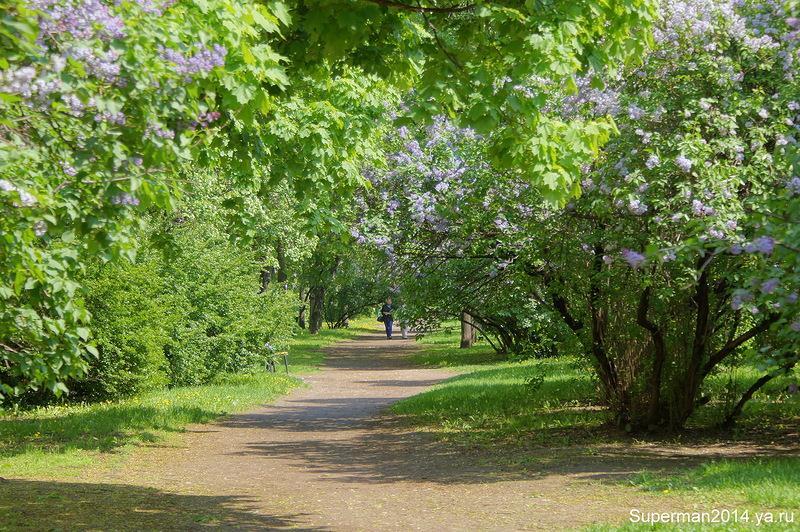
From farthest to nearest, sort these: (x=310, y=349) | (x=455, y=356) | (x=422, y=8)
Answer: (x=310, y=349) → (x=455, y=356) → (x=422, y=8)

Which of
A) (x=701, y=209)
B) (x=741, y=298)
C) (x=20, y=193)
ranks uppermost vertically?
(x=701, y=209)

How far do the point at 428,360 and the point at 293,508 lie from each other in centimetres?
2313

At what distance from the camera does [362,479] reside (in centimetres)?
1035

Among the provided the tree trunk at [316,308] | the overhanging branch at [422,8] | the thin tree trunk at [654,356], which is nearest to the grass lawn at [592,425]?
the thin tree trunk at [654,356]

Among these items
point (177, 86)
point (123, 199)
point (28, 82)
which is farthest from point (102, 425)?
point (28, 82)

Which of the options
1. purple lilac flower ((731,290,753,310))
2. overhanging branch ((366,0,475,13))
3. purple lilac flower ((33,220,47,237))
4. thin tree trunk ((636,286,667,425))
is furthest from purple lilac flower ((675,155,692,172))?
purple lilac flower ((33,220,47,237))

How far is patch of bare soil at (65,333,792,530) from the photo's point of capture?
26.0 ft

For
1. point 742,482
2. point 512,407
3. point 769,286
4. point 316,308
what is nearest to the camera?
point 769,286

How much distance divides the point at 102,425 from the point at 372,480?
5221 mm

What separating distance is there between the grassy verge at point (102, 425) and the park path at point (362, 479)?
0.52m

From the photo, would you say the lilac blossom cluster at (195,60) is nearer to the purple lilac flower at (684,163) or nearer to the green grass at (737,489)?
the green grass at (737,489)

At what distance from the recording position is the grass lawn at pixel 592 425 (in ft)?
25.8

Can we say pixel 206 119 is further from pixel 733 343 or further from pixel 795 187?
pixel 733 343

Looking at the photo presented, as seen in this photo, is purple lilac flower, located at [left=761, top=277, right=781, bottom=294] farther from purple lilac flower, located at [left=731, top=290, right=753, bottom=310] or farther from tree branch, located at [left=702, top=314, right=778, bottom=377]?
tree branch, located at [left=702, top=314, right=778, bottom=377]
